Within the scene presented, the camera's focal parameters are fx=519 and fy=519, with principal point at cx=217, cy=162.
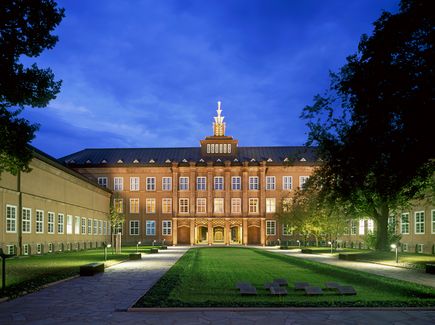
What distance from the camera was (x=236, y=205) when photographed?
78.1 m

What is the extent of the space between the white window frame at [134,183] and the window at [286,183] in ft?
72.3

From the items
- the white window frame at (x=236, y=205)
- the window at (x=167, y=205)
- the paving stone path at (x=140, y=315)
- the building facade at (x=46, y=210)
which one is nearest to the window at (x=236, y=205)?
the white window frame at (x=236, y=205)

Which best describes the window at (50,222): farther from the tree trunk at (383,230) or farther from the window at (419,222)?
the window at (419,222)

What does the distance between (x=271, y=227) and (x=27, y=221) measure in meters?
44.1

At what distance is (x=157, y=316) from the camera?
38.6ft

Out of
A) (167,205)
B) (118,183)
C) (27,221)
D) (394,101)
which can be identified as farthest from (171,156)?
(394,101)

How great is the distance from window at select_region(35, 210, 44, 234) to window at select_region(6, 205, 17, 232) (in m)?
4.44

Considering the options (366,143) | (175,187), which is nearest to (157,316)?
(366,143)

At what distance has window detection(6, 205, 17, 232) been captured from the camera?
36531mm

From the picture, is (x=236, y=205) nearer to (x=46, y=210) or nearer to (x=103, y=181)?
(x=103, y=181)

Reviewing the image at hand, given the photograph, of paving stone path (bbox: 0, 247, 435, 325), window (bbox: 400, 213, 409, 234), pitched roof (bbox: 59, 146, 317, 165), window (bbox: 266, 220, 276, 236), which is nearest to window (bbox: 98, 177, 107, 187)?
pitched roof (bbox: 59, 146, 317, 165)

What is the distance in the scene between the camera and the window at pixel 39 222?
42406 mm

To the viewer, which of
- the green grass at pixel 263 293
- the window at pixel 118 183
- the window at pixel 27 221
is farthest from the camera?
the window at pixel 118 183

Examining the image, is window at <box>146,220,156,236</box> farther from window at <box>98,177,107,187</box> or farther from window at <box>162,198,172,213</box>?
window at <box>98,177,107,187</box>
